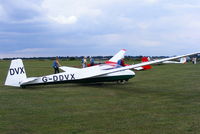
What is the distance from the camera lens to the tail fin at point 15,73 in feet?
38.3

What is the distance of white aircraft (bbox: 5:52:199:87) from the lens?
11.8 meters

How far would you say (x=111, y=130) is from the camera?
546cm

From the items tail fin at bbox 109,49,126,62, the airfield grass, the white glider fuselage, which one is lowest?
the airfield grass

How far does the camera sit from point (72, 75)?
13172 mm

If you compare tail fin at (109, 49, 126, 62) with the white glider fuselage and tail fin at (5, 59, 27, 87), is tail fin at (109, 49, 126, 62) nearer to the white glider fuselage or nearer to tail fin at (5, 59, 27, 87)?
the white glider fuselage

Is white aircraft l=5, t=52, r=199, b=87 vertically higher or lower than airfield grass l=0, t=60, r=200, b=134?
higher

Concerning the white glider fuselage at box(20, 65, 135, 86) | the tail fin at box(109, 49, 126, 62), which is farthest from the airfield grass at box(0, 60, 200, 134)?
the tail fin at box(109, 49, 126, 62)

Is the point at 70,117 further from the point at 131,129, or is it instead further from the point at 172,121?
the point at 172,121

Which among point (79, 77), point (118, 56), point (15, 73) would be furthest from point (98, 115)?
point (118, 56)

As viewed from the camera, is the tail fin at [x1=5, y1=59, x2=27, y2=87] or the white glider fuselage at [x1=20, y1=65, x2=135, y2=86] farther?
the white glider fuselage at [x1=20, y1=65, x2=135, y2=86]

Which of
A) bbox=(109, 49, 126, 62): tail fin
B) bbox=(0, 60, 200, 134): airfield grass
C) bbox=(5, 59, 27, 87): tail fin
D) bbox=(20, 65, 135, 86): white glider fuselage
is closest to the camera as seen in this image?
bbox=(0, 60, 200, 134): airfield grass

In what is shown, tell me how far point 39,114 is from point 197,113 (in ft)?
13.5

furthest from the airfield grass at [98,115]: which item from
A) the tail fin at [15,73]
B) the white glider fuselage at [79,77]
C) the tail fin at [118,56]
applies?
the tail fin at [118,56]

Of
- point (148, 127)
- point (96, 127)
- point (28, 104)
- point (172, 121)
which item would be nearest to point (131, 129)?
point (148, 127)
